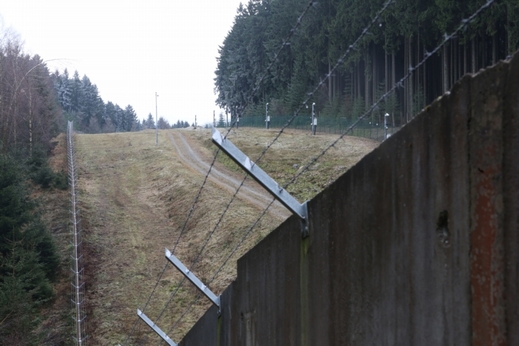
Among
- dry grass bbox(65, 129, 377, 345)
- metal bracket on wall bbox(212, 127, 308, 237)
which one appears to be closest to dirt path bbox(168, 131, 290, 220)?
dry grass bbox(65, 129, 377, 345)

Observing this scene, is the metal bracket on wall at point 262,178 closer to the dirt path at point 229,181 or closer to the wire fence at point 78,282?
the wire fence at point 78,282

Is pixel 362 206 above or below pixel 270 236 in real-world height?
above

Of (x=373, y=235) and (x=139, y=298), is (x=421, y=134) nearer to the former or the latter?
(x=373, y=235)

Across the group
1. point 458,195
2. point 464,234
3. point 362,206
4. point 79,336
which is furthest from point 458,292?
point 79,336

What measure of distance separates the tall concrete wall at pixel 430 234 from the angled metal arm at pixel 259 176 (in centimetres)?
14

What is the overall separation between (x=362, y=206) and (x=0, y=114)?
25487 mm

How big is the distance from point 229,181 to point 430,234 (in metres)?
21.2

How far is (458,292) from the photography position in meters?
2.44

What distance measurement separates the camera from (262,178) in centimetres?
409

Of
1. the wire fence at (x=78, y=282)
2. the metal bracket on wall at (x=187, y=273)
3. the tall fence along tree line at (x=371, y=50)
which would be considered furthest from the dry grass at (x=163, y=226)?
the metal bracket on wall at (x=187, y=273)

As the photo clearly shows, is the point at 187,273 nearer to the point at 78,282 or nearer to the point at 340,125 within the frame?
the point at 78,282

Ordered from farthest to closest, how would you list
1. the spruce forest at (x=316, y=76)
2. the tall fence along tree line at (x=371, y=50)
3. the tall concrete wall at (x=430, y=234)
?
the spruce forest at (x=316, y=76) < the tall fence along tree line at (x=371, y=50) < the tall concrete wall at (x=430, y=234)

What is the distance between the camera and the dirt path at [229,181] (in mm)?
17656

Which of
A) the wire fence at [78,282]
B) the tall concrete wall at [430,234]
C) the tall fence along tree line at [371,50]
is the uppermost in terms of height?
the tall fence along tree line at [371,50]
